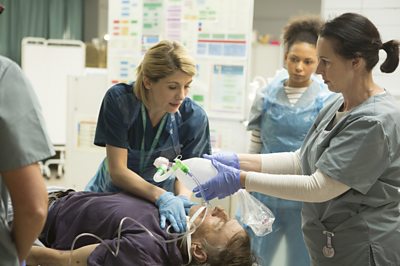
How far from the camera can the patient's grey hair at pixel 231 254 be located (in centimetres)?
151

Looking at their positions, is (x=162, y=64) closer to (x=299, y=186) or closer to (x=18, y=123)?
(x=299, y=186)

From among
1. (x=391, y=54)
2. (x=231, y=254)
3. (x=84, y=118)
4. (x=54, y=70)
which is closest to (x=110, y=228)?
(x=231, y=254)

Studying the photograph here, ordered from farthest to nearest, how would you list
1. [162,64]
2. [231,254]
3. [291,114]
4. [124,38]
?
[124,38], [291,114], [162,64], [231,254]

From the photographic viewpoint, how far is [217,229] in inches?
61.2

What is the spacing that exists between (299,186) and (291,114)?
0.93 metres

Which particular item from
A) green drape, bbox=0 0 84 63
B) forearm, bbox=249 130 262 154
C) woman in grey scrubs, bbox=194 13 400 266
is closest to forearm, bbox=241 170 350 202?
woman in grey scrubs, bbox=194 13 400 266

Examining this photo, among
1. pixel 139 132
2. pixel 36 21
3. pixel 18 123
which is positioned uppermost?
pixel 36 21

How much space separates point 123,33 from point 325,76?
2.07 metres

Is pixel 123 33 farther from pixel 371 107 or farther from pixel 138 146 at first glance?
pixel 371 107

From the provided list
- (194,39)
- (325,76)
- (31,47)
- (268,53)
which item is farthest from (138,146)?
(268,53)

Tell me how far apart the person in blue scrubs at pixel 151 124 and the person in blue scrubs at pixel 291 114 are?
595 mm

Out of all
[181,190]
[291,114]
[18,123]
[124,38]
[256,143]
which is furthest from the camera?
[124,38]

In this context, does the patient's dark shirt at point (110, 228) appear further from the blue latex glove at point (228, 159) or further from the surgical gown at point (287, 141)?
the surgical gown at point (287, 141)

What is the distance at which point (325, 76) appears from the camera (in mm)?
1495
